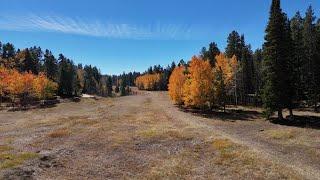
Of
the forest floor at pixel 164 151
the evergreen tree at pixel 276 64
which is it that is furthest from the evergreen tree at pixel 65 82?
the evergreen tree at pixel 276 64

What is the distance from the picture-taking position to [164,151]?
41688mm

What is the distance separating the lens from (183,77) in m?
99.9

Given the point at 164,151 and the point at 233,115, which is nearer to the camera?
the point at 164,151

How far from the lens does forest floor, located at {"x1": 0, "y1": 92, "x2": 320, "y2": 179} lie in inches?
1276

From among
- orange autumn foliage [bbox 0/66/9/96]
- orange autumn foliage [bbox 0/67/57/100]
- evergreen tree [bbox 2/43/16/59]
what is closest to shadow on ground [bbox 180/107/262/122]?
orange autumn foliage [bbox 0/67/57/100]

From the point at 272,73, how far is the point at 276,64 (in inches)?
63.1

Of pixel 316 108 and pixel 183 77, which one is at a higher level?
pixel 183 77

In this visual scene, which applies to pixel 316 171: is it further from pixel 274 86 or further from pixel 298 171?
pixel 274 86

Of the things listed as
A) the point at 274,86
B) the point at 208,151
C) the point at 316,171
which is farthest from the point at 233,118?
→ the point at 316,171

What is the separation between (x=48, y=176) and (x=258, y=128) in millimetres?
34542

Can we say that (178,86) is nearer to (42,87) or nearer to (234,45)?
(234,45)

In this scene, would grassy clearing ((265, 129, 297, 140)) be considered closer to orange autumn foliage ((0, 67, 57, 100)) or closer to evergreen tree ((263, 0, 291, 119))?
evergreen tree ((263, 0, 291, 119))

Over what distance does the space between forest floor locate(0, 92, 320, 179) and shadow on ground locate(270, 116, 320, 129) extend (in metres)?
0.28

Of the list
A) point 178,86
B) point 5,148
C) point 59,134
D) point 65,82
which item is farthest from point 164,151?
point 65,82
